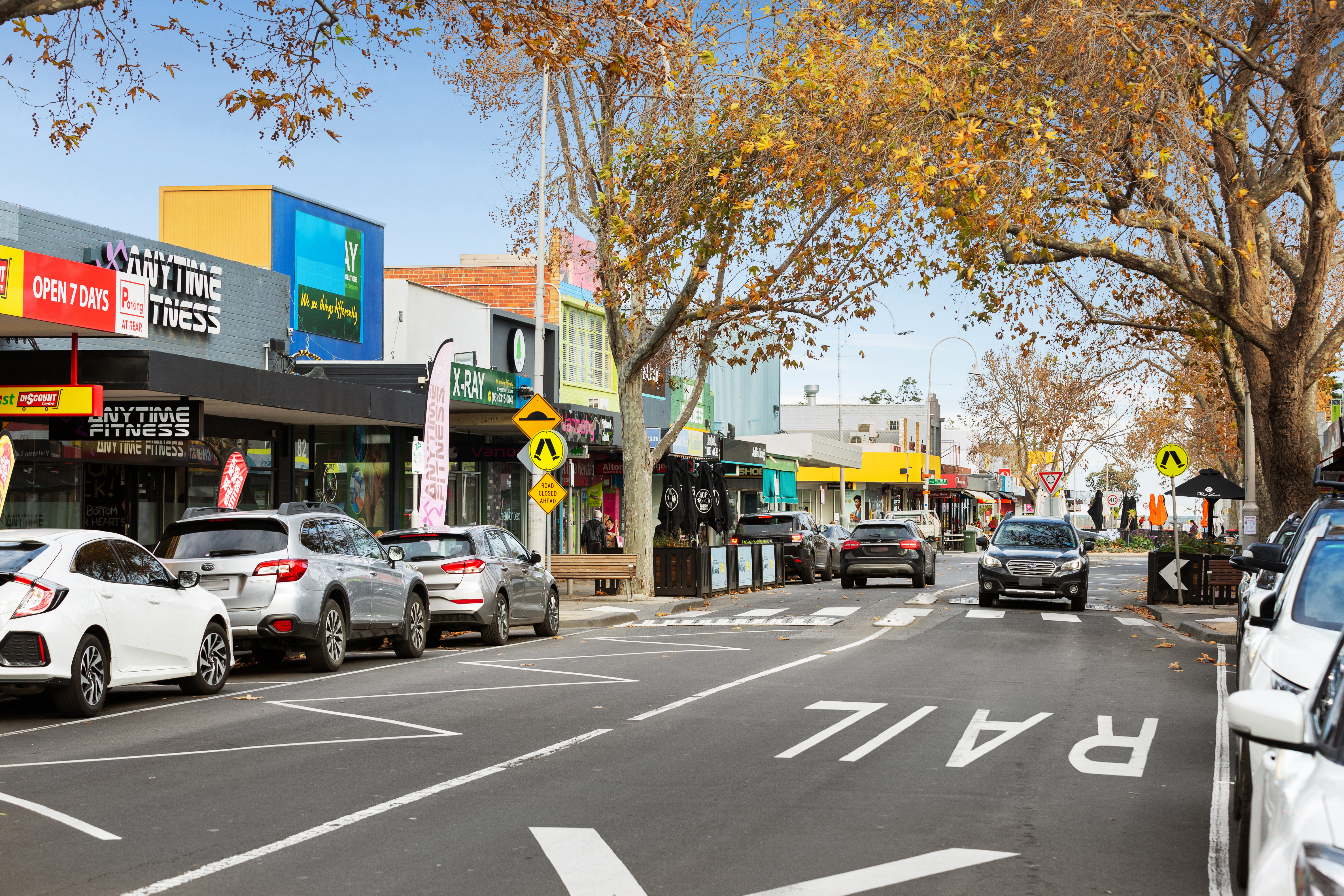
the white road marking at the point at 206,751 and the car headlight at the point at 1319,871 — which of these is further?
the white road marking at the point at 206,751

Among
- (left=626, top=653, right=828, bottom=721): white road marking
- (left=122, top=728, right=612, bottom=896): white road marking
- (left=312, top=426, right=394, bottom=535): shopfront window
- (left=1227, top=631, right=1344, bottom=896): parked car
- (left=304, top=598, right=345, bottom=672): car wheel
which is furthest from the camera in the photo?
(left=312, top=426, right=394, bottom=535): shopfront window

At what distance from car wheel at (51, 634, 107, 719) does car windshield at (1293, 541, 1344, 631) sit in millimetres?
8734

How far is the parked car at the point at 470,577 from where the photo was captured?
58.5 ft

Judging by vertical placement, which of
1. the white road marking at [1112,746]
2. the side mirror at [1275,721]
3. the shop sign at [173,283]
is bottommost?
the white road marking at [1112,746]

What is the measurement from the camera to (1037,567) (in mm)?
25297

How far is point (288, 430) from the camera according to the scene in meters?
25.0

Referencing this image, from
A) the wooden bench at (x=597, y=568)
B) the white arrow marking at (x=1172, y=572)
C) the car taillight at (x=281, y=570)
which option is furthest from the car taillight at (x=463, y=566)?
the white arrow marking at (x=1172, y=572)

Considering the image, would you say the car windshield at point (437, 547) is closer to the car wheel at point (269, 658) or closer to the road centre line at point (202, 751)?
the car wheel at point (269, 658)

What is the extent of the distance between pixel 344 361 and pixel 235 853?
19568 millimetres

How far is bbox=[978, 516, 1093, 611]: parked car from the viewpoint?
25188 millimetres

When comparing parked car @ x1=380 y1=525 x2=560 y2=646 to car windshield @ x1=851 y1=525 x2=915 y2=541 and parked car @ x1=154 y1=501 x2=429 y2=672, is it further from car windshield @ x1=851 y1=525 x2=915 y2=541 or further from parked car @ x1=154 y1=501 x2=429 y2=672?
car windshield @ x1=851 y1=525 x2=915 y2=541

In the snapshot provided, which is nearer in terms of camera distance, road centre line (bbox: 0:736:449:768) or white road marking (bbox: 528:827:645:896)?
white road marking (bbox: 528:827:645:896)

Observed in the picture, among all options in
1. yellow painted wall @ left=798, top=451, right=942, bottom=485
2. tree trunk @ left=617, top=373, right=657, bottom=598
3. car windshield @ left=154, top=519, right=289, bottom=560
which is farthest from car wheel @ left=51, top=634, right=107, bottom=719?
yellow painted wall @ left=798, top=451, right=942, bottom=485

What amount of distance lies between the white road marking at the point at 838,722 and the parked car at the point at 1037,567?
1402 cm
